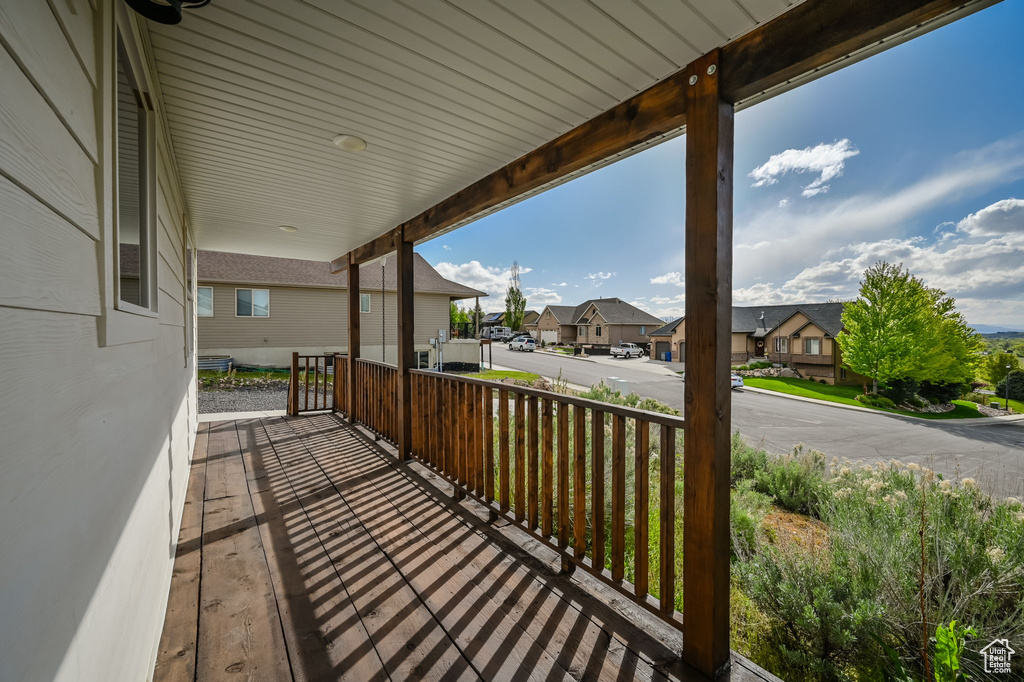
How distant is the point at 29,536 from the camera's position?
606 mm

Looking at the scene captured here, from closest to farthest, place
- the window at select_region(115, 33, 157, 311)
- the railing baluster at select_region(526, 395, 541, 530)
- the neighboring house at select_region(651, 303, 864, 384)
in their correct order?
the window at select_region(115, 33, 157, 311) → the railing baluster at select_region(526, 395, 541, 530) → the neighboring house at select_region(651, 303, 864, 384)

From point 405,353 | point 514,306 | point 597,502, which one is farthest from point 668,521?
point 514,306

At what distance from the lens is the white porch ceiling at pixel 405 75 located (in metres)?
1.52

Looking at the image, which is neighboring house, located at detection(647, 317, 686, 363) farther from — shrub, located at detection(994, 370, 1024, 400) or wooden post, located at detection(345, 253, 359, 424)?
wooden post, located at detection(345, 253, 359, 424)

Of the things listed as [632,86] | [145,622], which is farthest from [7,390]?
[632,86]

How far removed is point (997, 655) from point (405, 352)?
3997mm

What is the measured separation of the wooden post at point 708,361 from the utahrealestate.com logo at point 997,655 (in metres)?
0.96

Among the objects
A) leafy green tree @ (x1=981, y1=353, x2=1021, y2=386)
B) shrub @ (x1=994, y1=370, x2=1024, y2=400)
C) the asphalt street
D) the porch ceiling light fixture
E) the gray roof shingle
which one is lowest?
the asphalt street

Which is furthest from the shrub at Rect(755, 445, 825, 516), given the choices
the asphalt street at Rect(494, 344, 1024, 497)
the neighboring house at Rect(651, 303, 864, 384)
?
the neighboring house at Rect(651, 303, 864, 384)

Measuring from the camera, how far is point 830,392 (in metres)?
15.6

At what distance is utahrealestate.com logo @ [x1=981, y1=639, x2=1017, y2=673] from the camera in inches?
62.5

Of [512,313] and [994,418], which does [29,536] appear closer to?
[994,418]

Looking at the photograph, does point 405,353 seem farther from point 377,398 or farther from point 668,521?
point 668,521

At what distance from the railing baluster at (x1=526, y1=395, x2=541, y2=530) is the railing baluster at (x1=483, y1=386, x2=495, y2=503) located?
40 centimetres
